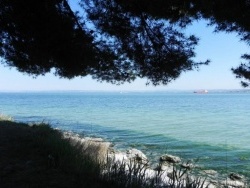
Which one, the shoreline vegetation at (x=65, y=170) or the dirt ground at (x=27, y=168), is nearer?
the shoreline vegetation at (x=65, y=170)

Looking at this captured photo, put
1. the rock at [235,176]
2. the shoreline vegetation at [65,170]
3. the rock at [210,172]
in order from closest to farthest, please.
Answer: the shoreline vegetation at [65,170]
the rock at [235,176]
the rock at [210,172]

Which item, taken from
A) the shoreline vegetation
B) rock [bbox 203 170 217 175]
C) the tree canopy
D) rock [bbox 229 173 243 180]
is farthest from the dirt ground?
rock [bbox 229 173 243 180]

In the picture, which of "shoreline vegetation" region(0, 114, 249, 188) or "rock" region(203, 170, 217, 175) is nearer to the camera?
"shoreline vegetation" region(0, 114, 249, 188)

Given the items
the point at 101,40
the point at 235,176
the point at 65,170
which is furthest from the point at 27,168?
Answer: the point at 235,176

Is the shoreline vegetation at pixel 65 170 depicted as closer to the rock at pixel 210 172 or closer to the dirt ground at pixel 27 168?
the dirt ground at pixel 27 168

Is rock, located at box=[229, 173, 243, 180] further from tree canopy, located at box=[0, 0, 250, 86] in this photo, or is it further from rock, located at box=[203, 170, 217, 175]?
tree canopy, located at box=[0, 0, 250, 86]

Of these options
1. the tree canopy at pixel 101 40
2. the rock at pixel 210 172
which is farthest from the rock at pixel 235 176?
the tree canopy at pixel 101 40

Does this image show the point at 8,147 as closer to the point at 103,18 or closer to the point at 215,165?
the point at 103,18

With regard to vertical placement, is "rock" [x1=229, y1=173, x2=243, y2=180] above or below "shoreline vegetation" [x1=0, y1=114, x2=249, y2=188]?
below

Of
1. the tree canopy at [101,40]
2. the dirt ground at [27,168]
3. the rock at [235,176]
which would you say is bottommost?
the rock at [235,176]

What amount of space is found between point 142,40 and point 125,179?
3407 millimetres

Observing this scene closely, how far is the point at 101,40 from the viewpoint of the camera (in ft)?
25.0

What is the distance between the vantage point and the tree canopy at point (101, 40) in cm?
682

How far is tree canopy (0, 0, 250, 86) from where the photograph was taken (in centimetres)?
682
